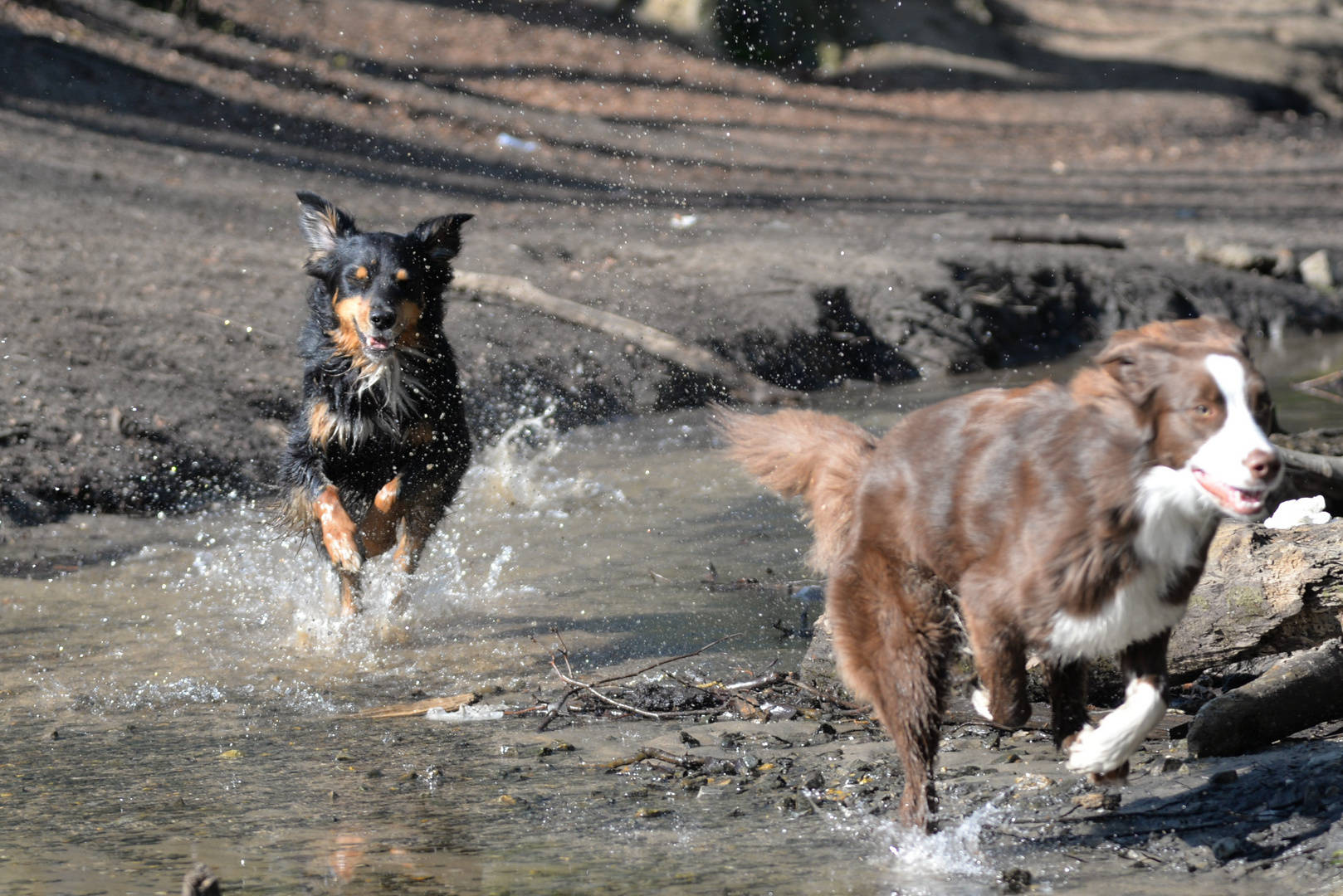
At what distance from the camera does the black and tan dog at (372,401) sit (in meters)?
6.33

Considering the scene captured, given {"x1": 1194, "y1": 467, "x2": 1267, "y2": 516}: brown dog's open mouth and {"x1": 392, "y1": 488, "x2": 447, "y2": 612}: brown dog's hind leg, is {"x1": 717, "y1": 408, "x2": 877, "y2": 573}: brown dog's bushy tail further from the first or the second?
{"x1": 392, "y1": 488, "x2": 447, "y2": 612}: brown dog's hind leg

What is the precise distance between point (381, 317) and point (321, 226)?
2.59ft

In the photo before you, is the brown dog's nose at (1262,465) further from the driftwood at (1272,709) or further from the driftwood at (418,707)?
the driftwood at (418,707)

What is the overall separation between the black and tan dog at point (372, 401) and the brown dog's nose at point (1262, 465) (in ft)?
14.0

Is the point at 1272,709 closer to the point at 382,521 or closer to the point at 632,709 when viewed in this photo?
the point at 632,709

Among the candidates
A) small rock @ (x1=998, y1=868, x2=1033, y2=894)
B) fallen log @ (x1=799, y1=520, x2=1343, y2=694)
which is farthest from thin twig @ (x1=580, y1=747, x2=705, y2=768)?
small rock @ (x1=998, y1=868, x2=1033, y2=894)

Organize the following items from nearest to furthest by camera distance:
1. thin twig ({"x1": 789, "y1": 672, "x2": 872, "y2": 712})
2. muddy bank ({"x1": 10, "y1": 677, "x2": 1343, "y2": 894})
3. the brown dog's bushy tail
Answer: muddy bank ({"x1": 10, "y1": 677, "x2": 1343, "y2": 894})
the brown dog's bushy tail
thin twig ({"x1": 789, "y1": 672, "x2": 872, "y2": 712})

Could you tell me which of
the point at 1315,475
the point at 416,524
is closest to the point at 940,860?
the point at 1315,475

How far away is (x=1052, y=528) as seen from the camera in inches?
132

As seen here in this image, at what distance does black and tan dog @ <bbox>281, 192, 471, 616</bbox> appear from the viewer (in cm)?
633

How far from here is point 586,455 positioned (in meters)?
9.19

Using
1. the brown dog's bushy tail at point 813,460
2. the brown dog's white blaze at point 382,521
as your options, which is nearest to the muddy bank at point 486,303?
the brown dog's white blaze at point 382,521

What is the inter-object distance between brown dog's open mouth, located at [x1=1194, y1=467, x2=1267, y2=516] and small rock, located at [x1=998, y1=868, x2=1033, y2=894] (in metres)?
1.18

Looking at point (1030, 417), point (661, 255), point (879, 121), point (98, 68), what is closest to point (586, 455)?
point (661, 255)
